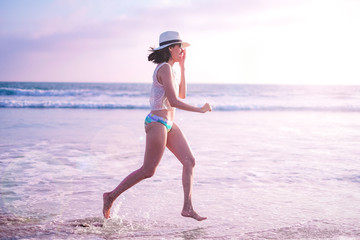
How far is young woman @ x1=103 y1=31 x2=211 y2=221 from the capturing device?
11.5ft

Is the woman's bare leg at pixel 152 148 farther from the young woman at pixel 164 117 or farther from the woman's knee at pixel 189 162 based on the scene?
the woman's knee at pixel 189 162

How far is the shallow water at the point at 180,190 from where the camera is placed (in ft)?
12.1

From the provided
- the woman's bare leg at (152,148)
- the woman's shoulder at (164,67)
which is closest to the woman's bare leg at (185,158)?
the woman's bare leg at (152,148)

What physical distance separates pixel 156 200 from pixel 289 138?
656cm

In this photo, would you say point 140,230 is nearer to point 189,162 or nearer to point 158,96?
point 189,162

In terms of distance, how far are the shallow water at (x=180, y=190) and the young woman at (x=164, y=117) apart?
49 centimetres

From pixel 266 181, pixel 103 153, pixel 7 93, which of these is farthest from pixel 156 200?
pixel 7 93

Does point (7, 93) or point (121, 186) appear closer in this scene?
point (121, 186)

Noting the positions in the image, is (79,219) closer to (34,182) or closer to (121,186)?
(121,186)

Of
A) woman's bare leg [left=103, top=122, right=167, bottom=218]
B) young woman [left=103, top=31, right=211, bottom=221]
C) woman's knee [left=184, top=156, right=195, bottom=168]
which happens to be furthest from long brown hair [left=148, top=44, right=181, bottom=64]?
woman's knee [left=184, top=156, right=195, bottom=168]

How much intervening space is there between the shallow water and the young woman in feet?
1.59

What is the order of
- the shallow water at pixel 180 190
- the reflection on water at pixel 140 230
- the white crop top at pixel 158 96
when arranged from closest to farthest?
1. the reflection on water at pixel 140 230
2. the white crop top at pixel 158 96
3. the shallow water at pixel 180 190

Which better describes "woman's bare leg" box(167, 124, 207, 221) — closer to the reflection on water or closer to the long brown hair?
the reflection on water

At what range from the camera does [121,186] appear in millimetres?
3785
